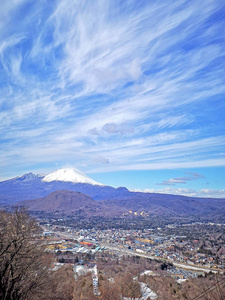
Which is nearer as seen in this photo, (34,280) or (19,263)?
(19,263)

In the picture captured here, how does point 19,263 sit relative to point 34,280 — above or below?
above

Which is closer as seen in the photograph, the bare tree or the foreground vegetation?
the bare tree

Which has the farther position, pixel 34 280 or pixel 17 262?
pixel 34 280

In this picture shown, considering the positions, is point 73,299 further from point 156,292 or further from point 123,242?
point 123,242

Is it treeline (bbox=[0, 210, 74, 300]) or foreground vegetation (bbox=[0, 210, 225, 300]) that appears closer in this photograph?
treeline (bbox=[0, 210, 74, 300])

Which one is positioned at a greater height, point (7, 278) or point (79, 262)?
point (7, 278)

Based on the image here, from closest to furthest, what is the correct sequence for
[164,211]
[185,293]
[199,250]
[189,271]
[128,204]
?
[185,293]
[189,271]
[199,250]
[164,211]
[128,204]

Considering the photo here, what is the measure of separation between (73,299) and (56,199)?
140m

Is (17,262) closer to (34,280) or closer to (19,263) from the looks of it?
(19,263)

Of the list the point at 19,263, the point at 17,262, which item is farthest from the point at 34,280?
the point at 17,262

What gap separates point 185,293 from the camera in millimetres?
15664

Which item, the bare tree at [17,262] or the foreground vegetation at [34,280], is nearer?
the bare tree at [17,262]

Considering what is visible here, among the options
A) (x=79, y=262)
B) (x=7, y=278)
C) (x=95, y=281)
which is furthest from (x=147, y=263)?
(x=7, y=278)

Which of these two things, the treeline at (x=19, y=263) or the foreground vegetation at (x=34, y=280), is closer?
the treeline at (x=19, y=263)
